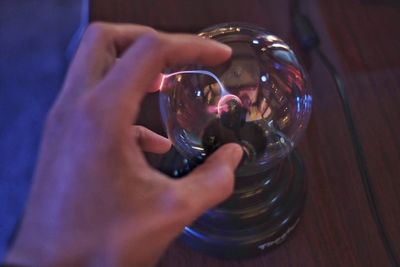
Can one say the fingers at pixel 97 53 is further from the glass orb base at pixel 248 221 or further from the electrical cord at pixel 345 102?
the electrical cord at pixel 345 102

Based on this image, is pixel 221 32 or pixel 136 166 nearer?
pixel 136 166

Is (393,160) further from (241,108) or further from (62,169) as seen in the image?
(62,169)

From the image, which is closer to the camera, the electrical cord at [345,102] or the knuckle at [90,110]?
the knuckle at [90,110]

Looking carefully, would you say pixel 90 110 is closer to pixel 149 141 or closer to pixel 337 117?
pixel 149 141

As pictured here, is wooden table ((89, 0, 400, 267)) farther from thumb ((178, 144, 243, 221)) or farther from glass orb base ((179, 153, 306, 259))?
thumb ((178, 144, 243, 221))

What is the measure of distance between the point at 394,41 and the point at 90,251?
19.8 inches

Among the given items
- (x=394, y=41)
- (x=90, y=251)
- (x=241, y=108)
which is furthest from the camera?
(x=394, y=41)

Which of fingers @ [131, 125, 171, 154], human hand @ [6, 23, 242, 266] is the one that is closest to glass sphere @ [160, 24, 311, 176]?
fingers @ [131, 125, 171, 154]

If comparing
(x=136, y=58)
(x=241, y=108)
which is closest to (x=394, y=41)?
(x=241, y=108)

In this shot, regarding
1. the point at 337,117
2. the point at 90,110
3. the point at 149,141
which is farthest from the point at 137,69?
the point at 337,117

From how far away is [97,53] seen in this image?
35 cm

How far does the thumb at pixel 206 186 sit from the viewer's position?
318mm

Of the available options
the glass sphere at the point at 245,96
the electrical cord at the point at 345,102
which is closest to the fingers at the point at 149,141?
the glass sphere at the point at 245,96

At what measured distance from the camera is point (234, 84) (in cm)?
48
